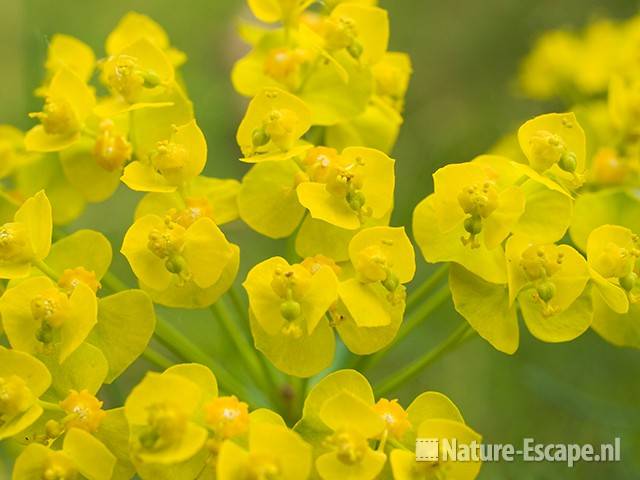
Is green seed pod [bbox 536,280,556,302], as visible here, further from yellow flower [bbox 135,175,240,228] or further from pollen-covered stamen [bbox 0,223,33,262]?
pollen-covered stamen [bbox 0,223,33,262]

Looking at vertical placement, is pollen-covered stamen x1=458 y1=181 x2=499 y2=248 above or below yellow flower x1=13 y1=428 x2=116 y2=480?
above

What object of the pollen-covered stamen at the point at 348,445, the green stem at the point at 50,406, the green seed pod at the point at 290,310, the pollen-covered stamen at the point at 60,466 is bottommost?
the pollen-covered stamen at the point at 60,466

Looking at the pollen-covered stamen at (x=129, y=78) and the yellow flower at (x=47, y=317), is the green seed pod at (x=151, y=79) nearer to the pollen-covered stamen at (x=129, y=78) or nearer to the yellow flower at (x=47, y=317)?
the pollen-covered stamen at (x=129, y=78)

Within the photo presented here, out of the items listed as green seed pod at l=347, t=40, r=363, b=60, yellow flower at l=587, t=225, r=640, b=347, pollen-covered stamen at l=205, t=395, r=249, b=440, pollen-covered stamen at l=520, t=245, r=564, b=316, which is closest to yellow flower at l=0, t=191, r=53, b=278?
pollen-covered stamen at l=205, t=395, r=249, b=440

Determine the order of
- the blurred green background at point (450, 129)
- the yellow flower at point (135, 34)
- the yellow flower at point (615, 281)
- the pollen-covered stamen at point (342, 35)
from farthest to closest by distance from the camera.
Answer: the blurred green background at point (450, 129) < the yellow flower at point (135, 34) < the pollen-covered stamen at point (342, 35) < the yellow flower at point (615, 281)

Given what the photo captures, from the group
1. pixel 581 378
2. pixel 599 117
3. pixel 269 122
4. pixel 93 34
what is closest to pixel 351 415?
pixel 269 122

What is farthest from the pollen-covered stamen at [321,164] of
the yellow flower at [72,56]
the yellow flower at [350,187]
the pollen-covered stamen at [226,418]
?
the yellow flower at [72,56]
